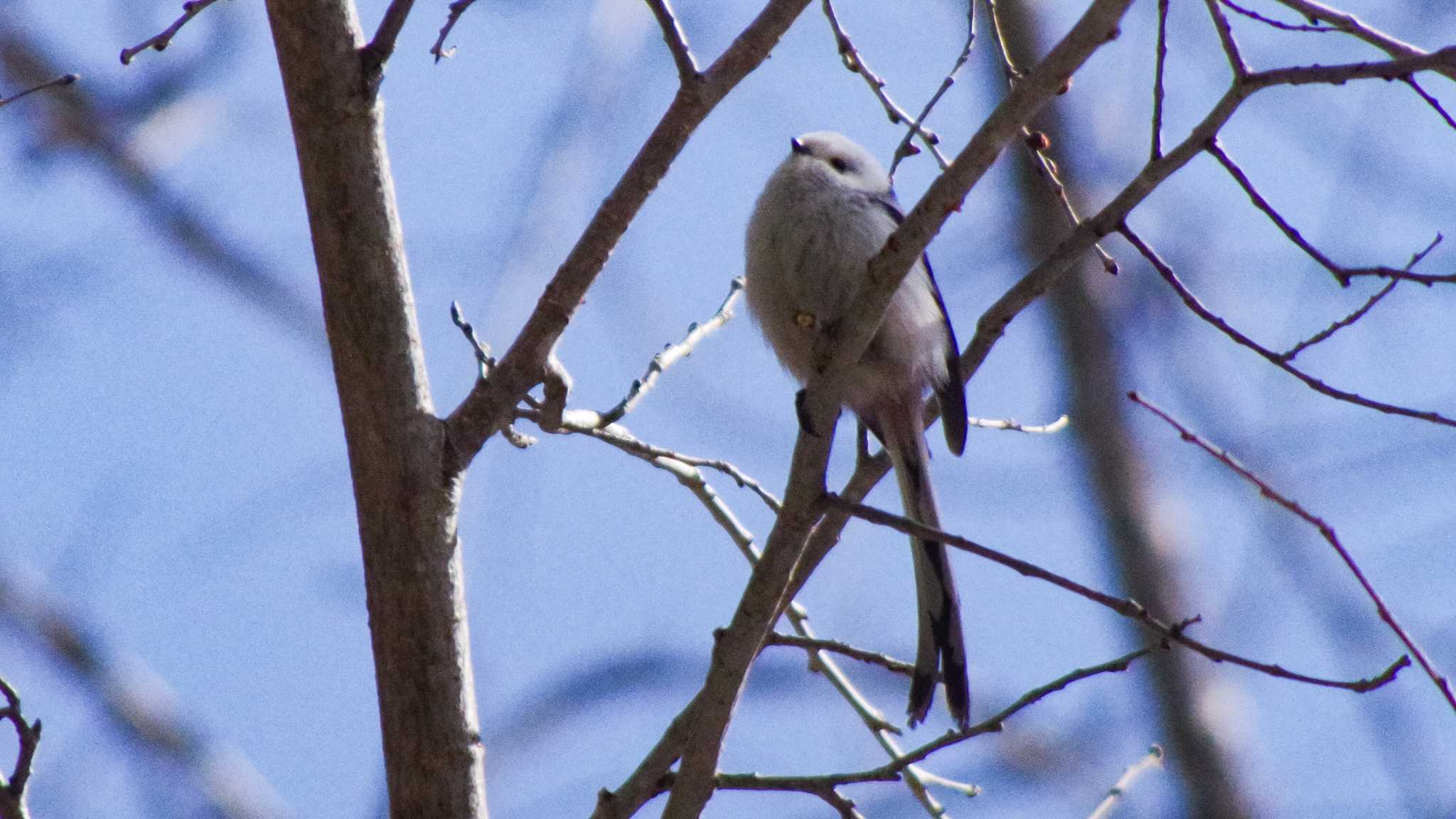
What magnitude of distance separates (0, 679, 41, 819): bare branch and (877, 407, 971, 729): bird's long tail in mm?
1258

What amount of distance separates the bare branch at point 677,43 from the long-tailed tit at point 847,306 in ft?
2.01

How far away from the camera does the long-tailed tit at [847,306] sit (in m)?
2.71

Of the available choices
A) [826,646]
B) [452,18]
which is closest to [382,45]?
[452,18]

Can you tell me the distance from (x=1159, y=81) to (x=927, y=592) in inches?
39.1

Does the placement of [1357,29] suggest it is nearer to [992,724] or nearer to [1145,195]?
[1145,195]

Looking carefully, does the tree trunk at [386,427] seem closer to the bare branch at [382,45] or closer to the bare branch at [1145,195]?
the bare branch at [382,45]

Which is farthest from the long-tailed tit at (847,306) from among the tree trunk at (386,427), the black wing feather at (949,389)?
the tree trunk at (386,427)

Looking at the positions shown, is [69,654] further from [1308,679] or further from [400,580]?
[1308,679]

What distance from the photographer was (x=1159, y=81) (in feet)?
6.05

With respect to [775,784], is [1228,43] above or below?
above

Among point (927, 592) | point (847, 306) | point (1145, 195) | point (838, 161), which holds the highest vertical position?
point (838, 161)

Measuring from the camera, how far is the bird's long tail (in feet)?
7.46

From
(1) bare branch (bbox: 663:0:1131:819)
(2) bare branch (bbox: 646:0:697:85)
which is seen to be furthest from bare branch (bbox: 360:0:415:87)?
(1) bare branch (bbox: 663:0:1131:819)

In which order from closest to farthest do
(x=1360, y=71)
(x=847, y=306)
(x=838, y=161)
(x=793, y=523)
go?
(x=1360, y=71) < (x=793, y=523) < (x=847, y=306) < (x=838, y=161)
